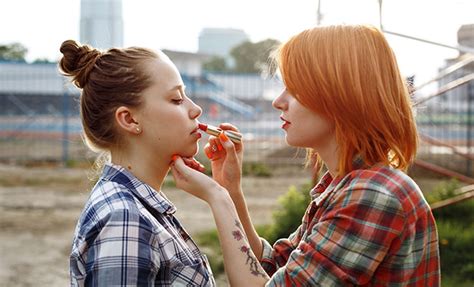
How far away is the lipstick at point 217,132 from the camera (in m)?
1.85

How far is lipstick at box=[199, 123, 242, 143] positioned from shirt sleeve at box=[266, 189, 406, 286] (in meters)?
0.48

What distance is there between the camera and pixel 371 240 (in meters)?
1.45

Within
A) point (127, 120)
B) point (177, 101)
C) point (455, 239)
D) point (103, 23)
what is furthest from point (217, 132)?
point (103, 23)

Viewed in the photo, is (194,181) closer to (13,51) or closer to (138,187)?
(138,187)

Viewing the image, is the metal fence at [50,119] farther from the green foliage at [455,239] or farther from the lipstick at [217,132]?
the lipstick at [217,132]

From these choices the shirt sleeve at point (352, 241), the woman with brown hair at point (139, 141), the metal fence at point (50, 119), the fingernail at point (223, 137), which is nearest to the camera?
the shirt sleeve at point (352, 241)

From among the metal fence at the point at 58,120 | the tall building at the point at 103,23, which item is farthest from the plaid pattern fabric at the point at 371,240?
the metal fence at the point at 58,120

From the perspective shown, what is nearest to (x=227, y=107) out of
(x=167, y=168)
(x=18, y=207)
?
(x=18, y=207)

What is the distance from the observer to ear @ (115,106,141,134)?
1.73 metres

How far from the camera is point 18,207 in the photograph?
8586 mm

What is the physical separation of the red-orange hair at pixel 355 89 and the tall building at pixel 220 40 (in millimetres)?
15531

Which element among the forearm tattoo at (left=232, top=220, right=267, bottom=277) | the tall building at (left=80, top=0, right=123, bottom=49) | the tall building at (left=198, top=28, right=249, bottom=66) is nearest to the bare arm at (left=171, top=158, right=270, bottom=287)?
the forearm tattoo at (left=232, top=220, right=267, bottom=277)

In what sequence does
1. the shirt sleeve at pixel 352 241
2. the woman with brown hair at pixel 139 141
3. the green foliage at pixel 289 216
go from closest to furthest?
1. the shirt sleeve at pixel 352 241
2. the woman with brown hair at pixel 139 141
3. the green foliage at pixel 289 216

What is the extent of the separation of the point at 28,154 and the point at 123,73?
42.7 feet
